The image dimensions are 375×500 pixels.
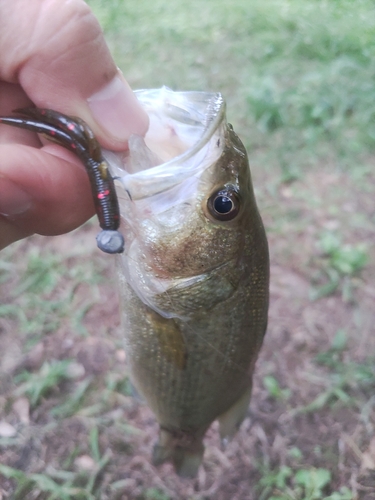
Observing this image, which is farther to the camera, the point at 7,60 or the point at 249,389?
the point at 249,389

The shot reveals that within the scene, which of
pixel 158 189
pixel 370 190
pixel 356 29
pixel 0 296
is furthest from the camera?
pixel 356 29

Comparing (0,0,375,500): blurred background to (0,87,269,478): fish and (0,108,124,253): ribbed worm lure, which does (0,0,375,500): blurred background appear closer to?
(0,87,269,478): fish

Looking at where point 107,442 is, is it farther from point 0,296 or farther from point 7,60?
point 7,60

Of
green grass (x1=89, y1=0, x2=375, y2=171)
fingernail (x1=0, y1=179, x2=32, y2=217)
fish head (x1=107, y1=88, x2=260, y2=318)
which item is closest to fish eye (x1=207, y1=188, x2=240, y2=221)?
fish head (x1=107, y1=88, x2=260, y2=318)

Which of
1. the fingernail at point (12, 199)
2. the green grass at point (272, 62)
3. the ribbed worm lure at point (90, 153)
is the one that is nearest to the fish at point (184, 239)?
the ribbed worm lure at point (90, 153)

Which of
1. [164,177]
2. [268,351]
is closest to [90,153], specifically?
[164,177]

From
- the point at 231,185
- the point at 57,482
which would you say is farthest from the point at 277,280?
the point at 231,185

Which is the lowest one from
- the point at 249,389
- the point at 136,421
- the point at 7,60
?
the point at 136,421

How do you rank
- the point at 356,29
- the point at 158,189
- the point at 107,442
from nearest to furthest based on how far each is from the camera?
the point at 158,189
the point at 107,442
the point at 356,29
